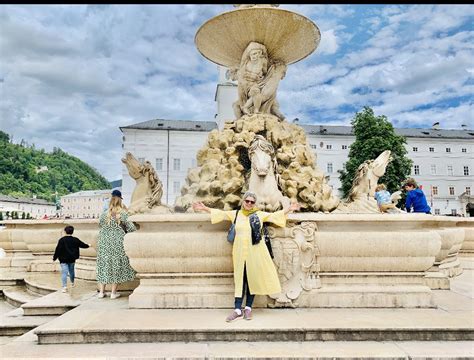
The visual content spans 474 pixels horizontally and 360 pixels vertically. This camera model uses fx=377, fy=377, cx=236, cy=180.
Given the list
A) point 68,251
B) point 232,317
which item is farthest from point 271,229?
point 68,251

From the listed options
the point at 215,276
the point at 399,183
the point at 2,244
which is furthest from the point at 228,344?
the point at 399,183

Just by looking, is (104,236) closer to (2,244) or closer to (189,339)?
(189,339)

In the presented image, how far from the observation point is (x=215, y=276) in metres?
4.80

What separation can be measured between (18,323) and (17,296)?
6.71 ft

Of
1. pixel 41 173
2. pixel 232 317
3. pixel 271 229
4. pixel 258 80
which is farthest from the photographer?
pixel 41 173

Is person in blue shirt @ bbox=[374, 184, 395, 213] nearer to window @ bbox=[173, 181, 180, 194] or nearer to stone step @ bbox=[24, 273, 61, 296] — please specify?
stone step @ bbox=[24, 273, 61, 296]

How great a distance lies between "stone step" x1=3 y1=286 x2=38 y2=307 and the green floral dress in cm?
165

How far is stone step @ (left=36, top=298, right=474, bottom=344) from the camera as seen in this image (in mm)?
3709

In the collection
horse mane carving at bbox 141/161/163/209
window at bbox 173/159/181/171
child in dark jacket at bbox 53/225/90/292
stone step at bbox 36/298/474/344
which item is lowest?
stone step at bbox 36/298/474/344

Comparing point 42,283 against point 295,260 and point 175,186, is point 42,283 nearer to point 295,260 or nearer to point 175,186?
point 295,260

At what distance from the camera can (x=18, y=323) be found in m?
4.64

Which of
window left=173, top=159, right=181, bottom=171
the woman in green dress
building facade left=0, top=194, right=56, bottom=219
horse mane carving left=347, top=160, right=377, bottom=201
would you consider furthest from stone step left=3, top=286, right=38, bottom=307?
building facade left=0, top=194, right=56, bottom=219

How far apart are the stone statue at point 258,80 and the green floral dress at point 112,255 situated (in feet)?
14.2

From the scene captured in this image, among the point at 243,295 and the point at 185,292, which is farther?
the point at 185,292
